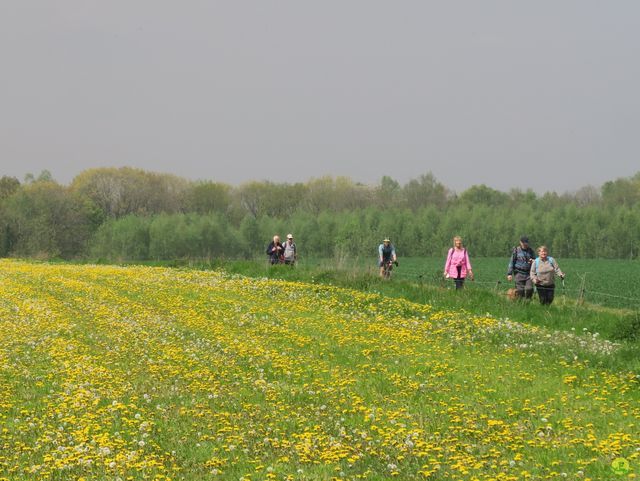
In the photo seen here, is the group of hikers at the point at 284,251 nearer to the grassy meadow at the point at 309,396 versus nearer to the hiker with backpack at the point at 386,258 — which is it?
the hiker with backpack at the point at 386,258

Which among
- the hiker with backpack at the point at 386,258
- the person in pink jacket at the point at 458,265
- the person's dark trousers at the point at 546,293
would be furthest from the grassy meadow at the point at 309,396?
the hiker with backpack at the point at 386,258

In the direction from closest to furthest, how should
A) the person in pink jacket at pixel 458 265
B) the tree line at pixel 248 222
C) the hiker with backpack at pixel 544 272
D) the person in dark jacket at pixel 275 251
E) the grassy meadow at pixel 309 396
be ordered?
the grassy meadow at pixel 309 396, the hiker with backpack at pixel 544 272, the person in pink jacket at pixel 458 265, the person in dark jacket at pixel 275 251, the tree line at pixel 248 222

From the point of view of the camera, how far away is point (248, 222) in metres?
111

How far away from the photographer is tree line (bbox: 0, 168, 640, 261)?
97.4 meters

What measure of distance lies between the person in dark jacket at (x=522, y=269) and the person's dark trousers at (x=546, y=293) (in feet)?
2.47

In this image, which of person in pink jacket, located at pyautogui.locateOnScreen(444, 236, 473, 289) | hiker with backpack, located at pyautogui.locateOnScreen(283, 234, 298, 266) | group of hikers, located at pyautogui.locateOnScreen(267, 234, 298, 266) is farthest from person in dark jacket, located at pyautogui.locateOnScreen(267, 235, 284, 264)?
person in pink jacket, located at pyautogui.locateOnScreen(444, 236, 473, 289)

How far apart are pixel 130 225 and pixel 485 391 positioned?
96655 millimetres

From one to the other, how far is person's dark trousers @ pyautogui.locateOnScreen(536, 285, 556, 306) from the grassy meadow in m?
0.67

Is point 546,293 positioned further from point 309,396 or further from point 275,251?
point 275,251

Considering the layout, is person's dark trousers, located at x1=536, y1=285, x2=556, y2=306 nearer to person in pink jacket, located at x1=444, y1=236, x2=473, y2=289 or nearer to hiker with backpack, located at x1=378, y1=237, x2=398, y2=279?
person in pink jacket, located at x1=444, y1=236, x2=473, y2=289

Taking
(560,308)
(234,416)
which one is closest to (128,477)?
(234,416)

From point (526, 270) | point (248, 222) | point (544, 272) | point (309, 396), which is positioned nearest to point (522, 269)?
point (526, 270)

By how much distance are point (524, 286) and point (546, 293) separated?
98cm

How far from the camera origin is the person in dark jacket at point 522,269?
71.8ft
